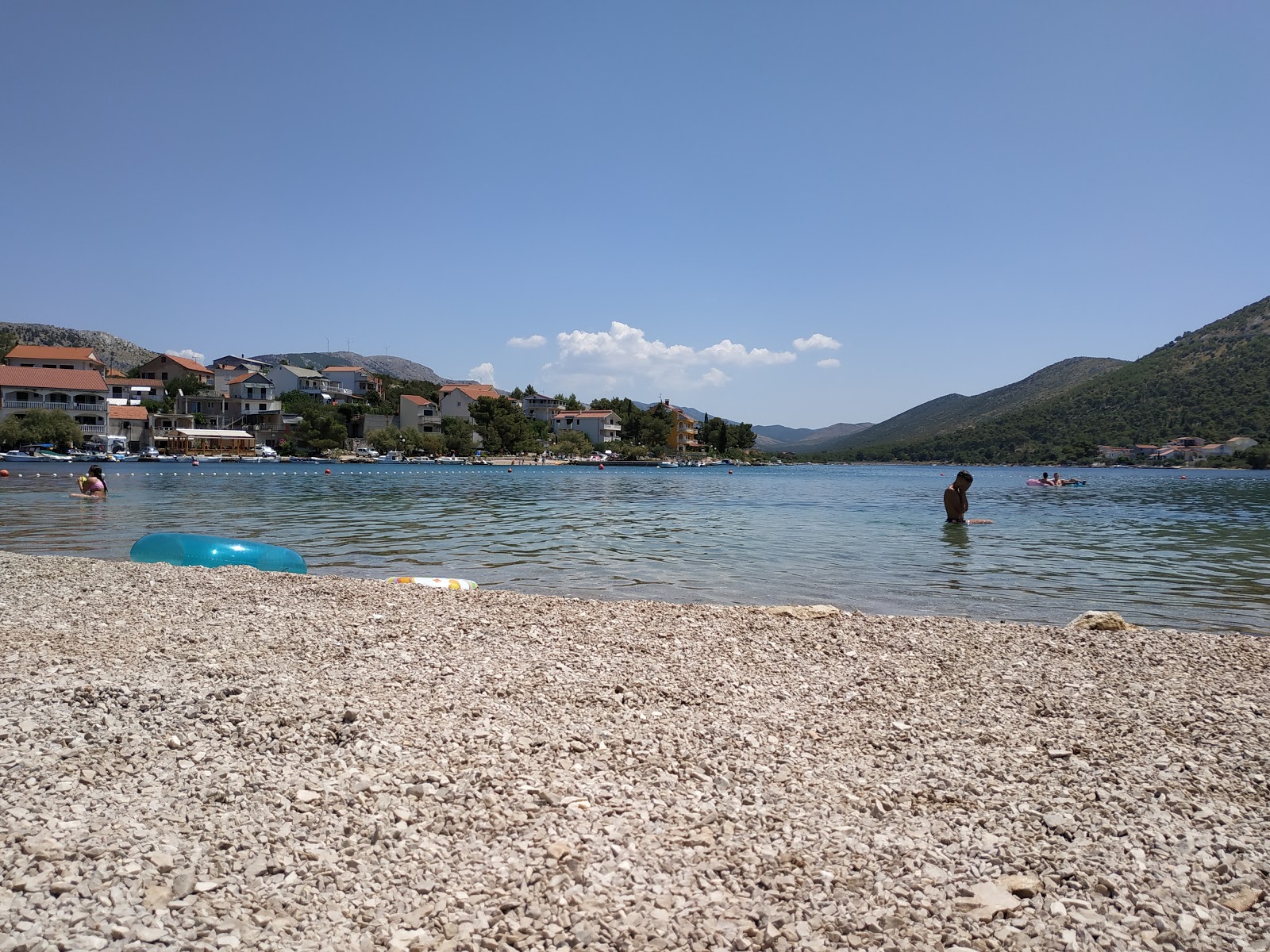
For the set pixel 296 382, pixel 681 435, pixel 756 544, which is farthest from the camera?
pixel 681 435

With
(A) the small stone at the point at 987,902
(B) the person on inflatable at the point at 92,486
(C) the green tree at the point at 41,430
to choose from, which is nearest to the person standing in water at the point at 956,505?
(A) the small stone at the point at 987,902

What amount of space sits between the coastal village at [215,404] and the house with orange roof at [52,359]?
13 centimetres

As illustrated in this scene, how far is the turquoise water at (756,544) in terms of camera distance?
12023mm

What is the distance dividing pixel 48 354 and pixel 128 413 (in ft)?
84.8

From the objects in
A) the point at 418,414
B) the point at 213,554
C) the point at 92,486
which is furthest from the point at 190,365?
the point at 213,554

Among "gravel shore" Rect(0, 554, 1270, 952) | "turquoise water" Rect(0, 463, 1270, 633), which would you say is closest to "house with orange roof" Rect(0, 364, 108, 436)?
"turquoise water" Rect(0, 463, 1270, 633)

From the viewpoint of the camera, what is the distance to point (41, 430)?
81.7 meters

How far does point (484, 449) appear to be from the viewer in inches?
4658

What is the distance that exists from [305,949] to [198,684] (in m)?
3.12

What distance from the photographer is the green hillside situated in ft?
360

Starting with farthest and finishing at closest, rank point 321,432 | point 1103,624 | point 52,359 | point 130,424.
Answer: point 52,359
point 321,432
point 130,424
point 1103,624

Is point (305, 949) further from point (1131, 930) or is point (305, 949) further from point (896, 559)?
point (896, 559)

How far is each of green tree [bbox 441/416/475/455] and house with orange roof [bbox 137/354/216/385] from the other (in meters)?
39.8

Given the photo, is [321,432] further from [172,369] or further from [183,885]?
[183,885]
